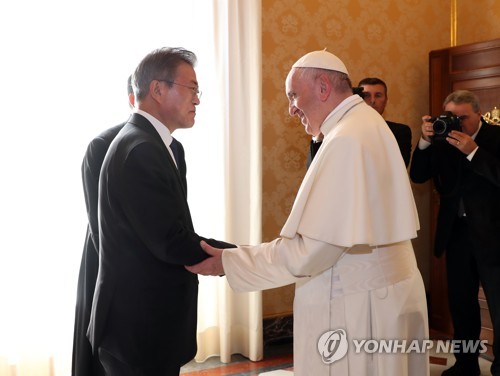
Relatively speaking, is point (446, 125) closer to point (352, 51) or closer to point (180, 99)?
point (352, 51)

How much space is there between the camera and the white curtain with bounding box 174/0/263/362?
402 centimetres

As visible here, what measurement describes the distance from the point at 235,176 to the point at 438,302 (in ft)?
6.56

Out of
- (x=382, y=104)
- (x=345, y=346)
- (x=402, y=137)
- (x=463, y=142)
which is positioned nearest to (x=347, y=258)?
(x=345, y=346)

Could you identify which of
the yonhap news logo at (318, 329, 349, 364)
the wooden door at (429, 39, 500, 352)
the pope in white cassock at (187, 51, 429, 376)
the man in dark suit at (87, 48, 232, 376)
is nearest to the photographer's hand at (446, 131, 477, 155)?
the wooden door at (429, 39, 500, 352)

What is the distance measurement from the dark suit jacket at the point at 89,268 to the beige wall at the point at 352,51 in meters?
2.13

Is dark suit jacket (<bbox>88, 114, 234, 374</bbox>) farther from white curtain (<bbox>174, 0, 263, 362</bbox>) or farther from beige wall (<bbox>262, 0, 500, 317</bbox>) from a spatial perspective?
beige wall (<bbox>262, 0, 500, 317</bbox>)

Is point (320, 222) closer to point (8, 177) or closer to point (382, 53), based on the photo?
point (8, 177)

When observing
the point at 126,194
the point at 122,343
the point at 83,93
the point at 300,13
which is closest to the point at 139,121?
the point at 126,194

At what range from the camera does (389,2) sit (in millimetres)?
4980

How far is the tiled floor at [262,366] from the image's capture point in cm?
383

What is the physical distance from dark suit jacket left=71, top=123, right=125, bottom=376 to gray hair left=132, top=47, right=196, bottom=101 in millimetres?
366

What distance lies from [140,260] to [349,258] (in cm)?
75

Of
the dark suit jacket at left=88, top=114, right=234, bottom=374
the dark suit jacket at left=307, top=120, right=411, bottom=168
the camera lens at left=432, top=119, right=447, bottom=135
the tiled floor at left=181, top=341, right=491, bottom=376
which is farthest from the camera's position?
the dark suit jacket at left=307, top=120, right=411, bottom=168

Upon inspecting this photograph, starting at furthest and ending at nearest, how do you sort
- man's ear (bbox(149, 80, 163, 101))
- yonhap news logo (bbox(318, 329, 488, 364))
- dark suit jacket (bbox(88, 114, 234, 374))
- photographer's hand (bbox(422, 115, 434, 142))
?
photographer's hand (bbox(422, 115, 434, 142)) → man's ear (bbox(149, 80, 163, 101)) → yonhap news logo (bbox(318, 329, 488, 364)) → dark suit jacket (bbox(88, 114, 234, 374))
